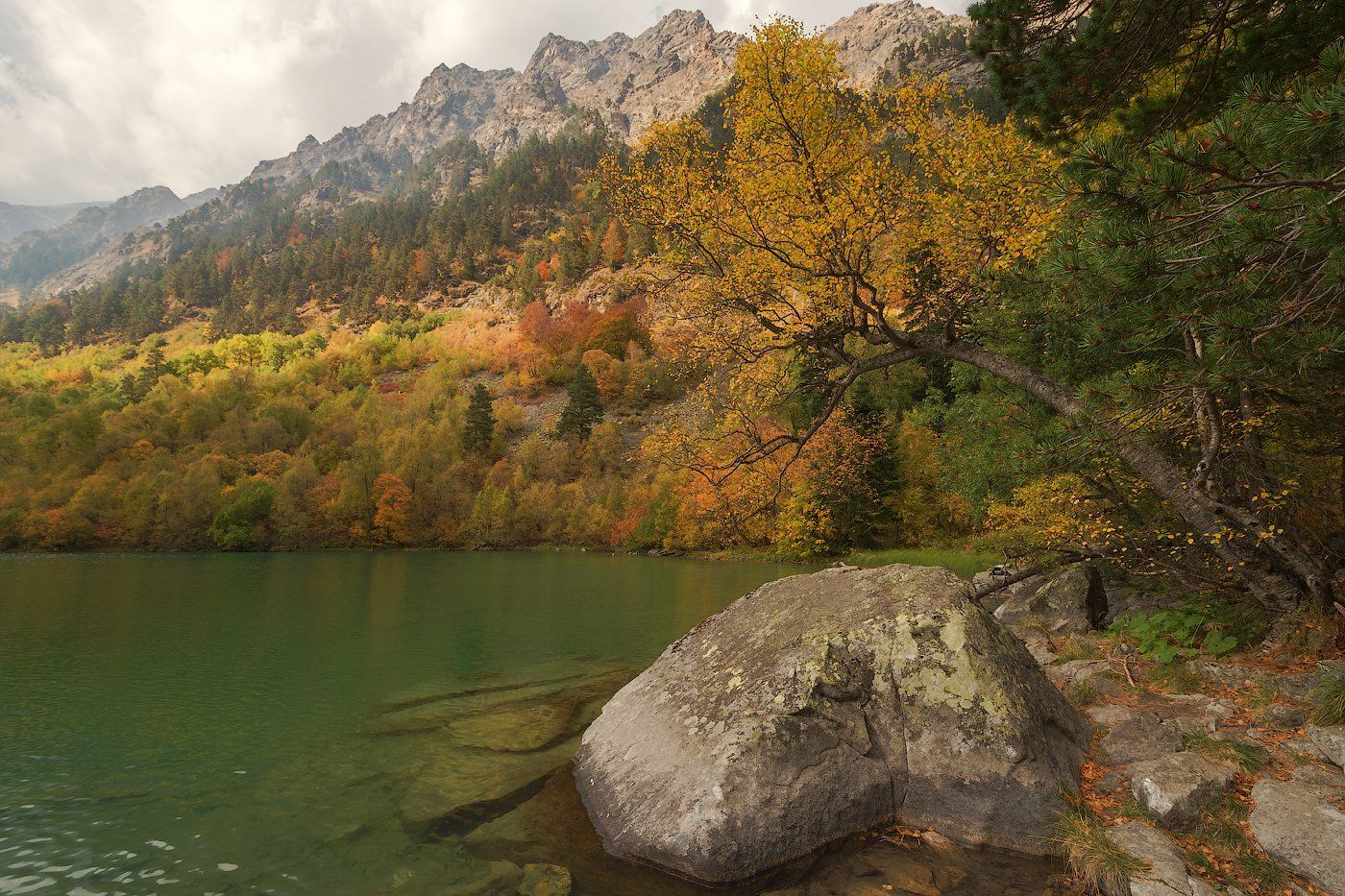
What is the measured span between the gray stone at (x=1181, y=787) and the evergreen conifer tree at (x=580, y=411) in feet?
255

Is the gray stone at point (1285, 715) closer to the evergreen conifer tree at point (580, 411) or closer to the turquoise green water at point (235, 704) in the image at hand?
the turquoise green water at point (235, 704)

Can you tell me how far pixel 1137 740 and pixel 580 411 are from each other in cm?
7888

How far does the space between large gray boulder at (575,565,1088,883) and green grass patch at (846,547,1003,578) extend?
24884 millimetres

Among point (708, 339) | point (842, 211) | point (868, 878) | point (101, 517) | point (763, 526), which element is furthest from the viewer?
point (101, 517)

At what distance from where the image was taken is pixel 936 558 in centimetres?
3759

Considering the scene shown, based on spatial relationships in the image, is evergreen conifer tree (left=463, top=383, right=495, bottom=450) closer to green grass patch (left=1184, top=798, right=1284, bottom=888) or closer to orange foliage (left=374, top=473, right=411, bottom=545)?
orange foliage (left=374, top=473, right=411, bottom=545)

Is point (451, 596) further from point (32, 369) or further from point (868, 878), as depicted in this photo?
point (32, 369)

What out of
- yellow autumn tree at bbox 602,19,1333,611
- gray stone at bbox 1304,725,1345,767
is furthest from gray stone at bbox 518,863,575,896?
gray stone at bbox 1304,725,1345,767

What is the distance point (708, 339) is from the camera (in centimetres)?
1058

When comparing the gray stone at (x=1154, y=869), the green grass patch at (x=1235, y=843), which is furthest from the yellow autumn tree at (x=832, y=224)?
the gray stone at (x=1154, y=869)

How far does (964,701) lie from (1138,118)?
23.7ft

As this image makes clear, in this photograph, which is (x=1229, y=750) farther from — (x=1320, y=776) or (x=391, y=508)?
(x=391, y=508)

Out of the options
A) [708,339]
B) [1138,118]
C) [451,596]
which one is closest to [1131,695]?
[1138,118]

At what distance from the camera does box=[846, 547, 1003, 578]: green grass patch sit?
32.7 meters
